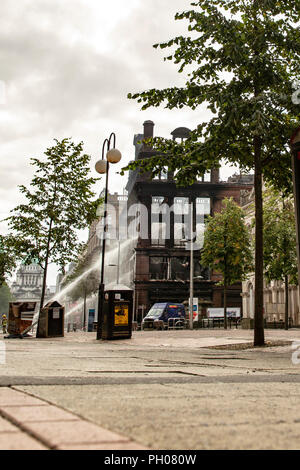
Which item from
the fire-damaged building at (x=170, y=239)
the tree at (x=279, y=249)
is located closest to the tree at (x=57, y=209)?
the tree at (x=279, y=249)

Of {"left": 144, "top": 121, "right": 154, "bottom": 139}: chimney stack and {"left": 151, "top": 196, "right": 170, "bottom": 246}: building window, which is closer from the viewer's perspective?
{"left": 151, "top": 196, "right": 170, "bottom": 246}: building window

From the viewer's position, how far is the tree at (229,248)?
32.4 meters

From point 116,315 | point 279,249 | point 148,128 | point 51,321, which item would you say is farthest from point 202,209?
point 116,315

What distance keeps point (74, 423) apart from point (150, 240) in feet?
172

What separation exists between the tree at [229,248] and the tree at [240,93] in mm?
20051

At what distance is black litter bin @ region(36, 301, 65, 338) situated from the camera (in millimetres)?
18939

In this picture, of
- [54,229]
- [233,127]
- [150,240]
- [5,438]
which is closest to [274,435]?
[5,438]

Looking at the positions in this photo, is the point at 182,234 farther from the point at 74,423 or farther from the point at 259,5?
the point at 74,423

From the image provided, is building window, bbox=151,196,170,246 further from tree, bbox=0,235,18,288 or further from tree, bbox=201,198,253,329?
tree, bbox=0,235,18,288

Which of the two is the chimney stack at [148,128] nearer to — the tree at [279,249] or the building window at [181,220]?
the building window at [181,220]

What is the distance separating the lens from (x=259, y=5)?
12.0 m

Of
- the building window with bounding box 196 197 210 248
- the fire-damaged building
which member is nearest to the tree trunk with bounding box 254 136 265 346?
the fire-damaged building

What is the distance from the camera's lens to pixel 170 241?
178 ft

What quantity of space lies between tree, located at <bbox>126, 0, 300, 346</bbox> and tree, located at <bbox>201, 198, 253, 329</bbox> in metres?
20.1
